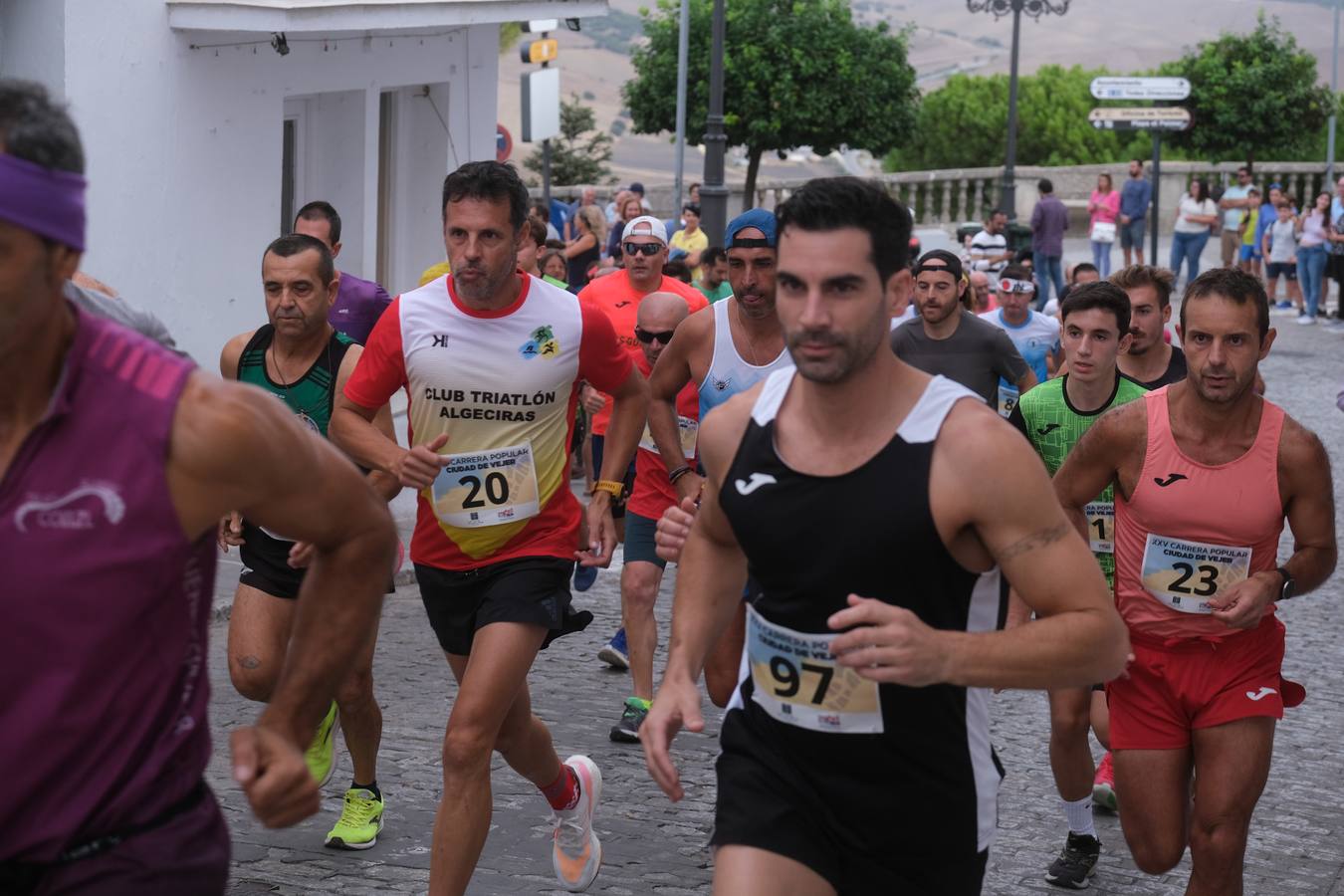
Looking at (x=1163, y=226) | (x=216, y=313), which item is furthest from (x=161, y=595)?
(x=1163, y=226)

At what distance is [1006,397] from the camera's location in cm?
883

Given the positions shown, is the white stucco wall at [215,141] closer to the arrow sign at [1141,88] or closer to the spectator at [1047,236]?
the spectator at [1047,236]

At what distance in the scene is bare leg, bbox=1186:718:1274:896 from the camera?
16.1ft

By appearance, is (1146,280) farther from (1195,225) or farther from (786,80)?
(786,80)

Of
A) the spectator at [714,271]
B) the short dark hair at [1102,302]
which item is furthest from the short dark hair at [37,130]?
the spectator at [714,271]

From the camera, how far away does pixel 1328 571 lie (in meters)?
5.18

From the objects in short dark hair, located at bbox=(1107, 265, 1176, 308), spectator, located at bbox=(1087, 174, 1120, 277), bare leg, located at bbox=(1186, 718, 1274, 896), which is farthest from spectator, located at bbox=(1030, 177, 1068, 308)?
bare leg, located at bbox=(1186, 718, 1274, 896)

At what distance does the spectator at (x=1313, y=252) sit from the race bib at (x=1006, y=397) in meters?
18.8

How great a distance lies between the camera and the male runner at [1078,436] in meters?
6.10

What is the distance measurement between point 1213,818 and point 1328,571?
2.55 ft

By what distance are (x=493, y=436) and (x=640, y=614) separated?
218cm

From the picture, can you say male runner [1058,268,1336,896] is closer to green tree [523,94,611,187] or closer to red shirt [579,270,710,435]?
red shirt [579,270,710,435]

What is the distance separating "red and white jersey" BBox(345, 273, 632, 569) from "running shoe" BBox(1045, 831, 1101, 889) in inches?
73.2

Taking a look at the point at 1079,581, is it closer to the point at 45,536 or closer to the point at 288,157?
the point at 45,536
